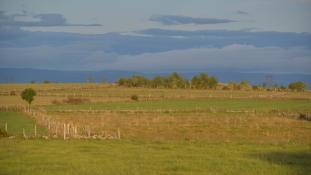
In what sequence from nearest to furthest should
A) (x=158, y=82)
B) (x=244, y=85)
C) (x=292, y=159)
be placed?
(x=292, y=159), (x=244, y=85), (x=158, y=82)

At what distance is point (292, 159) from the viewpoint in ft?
86.8

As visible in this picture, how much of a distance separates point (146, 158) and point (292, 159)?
6.23m

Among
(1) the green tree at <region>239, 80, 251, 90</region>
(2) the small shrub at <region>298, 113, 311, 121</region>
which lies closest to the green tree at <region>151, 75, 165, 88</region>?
(1) the green tree at <region>239, 80, 251, 90</region>

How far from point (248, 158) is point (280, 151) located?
3741mm

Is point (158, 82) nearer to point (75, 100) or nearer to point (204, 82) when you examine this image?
point (204, 82)

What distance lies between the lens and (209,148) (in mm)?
30641

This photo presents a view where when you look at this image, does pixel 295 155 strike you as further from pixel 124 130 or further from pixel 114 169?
pixel 124 130

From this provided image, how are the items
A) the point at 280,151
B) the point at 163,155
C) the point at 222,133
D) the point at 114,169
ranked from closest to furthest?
the point at 114,169
the point at 163,155
the point at 280,151
the point at 222,133

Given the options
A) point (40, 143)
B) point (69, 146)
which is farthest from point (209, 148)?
point (40, 143)

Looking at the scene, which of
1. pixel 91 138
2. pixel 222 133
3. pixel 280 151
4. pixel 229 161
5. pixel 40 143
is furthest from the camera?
pixel 222 133

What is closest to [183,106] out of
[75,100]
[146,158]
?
[75,100]

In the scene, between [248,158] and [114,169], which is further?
[248,158]

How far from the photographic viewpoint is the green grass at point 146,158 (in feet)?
74.7

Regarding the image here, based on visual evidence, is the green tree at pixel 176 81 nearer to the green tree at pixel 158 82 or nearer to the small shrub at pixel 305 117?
the green tree at pixel 158 82
